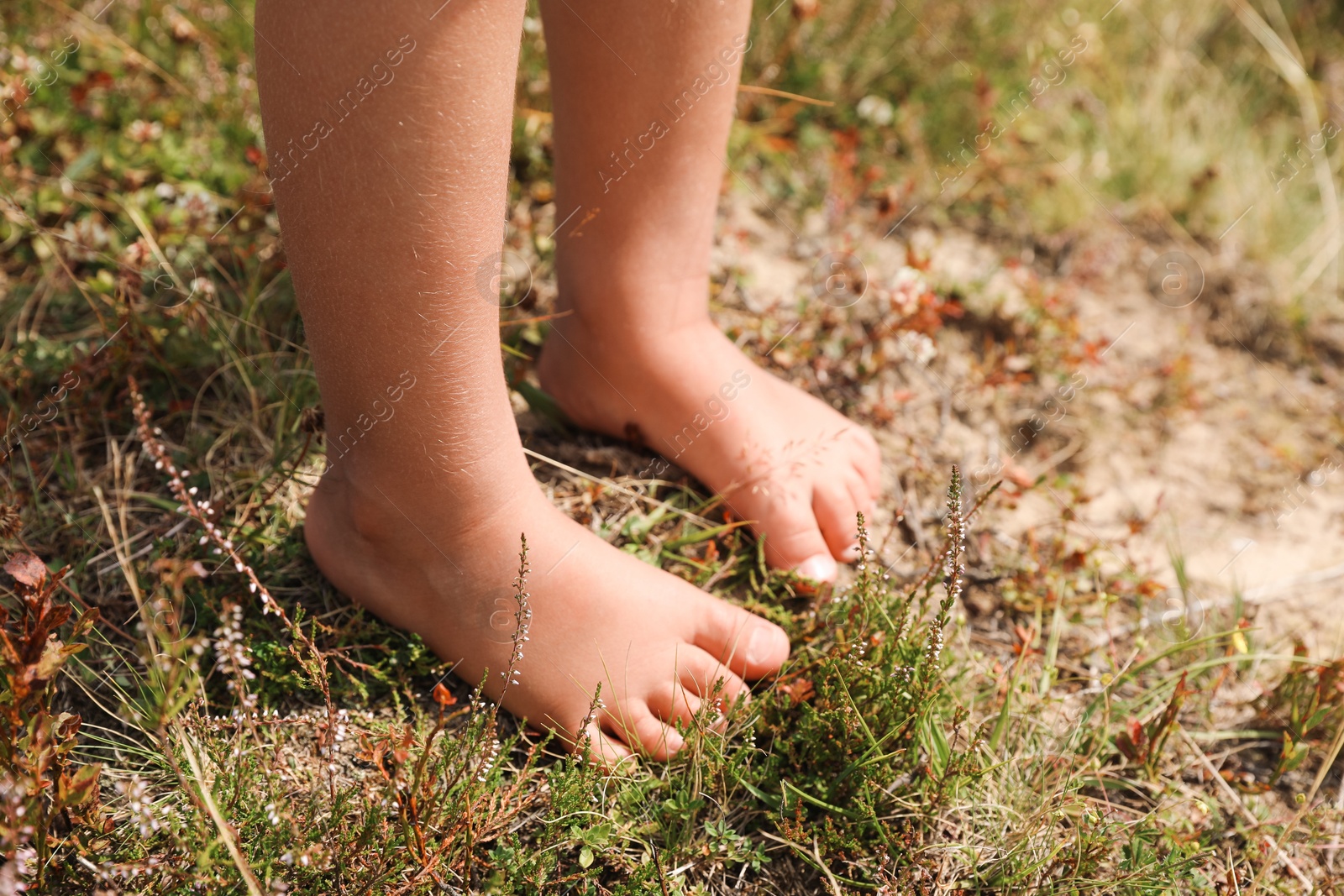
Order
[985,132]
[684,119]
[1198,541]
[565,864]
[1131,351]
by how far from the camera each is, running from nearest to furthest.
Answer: [565,864] → [684,119] → [1198,541] → [1131,351] → [985,132]

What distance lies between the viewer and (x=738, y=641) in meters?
1.54


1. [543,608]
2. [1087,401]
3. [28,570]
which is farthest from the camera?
[1087,401]

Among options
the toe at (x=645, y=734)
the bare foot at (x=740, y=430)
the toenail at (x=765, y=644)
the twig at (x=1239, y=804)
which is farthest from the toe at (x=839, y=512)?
the twig at (x=1239, y=804)

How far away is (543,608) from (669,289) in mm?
672

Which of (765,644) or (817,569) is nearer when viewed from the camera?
(765,644)

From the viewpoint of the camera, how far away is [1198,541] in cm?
226

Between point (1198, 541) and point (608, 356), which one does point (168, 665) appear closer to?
point (608, 356)

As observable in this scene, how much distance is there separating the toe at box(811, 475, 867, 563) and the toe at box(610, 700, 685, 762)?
536 millimetres

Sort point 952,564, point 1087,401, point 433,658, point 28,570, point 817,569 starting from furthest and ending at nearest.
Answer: point 1087,401 < point 817,569 < point 433,658 < point 952,564 < point 28,570

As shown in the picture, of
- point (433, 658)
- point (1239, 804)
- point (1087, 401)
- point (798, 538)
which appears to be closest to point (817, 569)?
point (798, 538)

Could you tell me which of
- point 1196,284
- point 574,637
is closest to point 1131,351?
point 1196,284

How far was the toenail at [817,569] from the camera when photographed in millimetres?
1727

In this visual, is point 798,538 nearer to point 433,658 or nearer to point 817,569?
point 817,569

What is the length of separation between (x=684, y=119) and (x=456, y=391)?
671 mm
